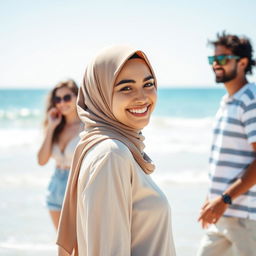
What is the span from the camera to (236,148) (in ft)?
11.1

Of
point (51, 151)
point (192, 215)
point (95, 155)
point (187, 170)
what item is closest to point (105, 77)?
point (95, 155)

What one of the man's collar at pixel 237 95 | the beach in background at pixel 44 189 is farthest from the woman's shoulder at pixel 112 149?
the beach in background at pixel 44 189

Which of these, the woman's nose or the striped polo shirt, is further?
the striped polo shirt

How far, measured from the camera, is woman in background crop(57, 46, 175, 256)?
1.76 meters

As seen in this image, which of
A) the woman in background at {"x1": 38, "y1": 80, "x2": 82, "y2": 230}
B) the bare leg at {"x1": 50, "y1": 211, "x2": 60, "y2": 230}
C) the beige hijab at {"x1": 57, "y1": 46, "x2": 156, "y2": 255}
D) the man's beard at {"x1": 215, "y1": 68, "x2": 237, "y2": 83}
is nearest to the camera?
the beige hijab at {"x1": 57, "y1": 46, "x2": 156, "y2": 255}

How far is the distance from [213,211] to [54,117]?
223cm

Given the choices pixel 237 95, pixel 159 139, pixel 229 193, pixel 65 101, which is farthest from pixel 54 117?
pixel 159 139

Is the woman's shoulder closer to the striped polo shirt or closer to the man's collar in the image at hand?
the striped polo shirt

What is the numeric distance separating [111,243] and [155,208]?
9.8 inches

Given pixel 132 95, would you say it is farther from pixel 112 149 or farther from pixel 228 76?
pixel 228 76

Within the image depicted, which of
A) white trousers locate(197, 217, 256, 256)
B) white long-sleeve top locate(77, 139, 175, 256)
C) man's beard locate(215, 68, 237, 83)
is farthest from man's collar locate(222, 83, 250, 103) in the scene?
white long-sleeve top locate(77, 139, 175, 256)

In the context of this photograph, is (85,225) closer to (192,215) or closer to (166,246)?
(166,246)

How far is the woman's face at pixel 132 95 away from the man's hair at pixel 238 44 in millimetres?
1860

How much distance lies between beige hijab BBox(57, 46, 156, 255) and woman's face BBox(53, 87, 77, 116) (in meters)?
2.82
